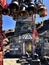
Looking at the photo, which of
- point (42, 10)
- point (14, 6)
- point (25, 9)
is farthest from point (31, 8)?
point (14, 6)

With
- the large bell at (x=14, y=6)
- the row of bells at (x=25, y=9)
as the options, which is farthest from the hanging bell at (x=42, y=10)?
the large bell at (x=14, y=6)

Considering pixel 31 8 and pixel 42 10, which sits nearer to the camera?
pixel 31 8

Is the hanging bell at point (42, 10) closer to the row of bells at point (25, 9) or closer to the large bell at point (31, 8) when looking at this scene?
the row of bells at point (25, 9)

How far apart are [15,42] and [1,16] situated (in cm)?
3892

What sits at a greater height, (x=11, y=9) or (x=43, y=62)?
(x=11, y=9)

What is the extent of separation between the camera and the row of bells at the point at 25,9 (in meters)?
7.33

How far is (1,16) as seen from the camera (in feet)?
24.5

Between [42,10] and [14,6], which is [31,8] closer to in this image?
[42,10]

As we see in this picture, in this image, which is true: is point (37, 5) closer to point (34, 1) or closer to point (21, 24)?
point (34, 1)

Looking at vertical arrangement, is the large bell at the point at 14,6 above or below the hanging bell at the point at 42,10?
above

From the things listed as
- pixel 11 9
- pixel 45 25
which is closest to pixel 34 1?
pixel 11 9

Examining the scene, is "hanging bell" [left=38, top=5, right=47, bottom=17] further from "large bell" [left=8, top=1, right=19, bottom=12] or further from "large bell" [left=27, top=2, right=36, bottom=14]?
"large bell" [left=8, top=1, right=19, bottom=12]

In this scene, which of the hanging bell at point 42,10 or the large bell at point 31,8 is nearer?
the large bell at point 31,8

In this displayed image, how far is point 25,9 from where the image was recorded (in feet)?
24.3
